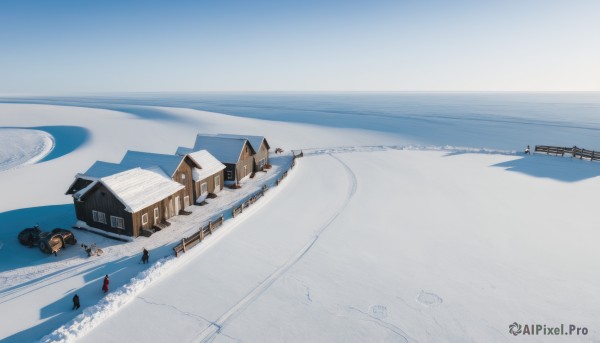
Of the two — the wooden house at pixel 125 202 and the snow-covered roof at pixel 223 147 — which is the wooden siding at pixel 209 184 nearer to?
the snow-covered roof at pixel 223 147

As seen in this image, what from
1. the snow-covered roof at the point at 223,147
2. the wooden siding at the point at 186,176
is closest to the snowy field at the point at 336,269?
the wooden siding at the point at 186,176

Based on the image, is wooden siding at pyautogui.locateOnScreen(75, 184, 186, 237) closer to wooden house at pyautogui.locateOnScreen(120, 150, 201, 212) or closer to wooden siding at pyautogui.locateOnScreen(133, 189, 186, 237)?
wooden siding at pyautogui.locateOnScreen(133, 189, 186, 237)

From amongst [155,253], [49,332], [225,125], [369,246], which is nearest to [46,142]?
[225,125]

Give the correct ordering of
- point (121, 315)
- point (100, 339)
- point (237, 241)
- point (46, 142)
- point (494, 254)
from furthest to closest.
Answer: point (46, 142)
point (237, 241)
point (494, 254)
point (121, 315)
point (100, 339)

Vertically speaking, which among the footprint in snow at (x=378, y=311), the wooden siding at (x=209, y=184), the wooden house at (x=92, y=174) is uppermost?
the wooden house at (x=92, y=174)

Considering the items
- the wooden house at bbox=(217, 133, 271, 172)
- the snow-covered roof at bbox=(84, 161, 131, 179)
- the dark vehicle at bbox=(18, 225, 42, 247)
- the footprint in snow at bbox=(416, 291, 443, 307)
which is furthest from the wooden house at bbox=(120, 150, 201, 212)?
the footprint in snow at bbox=(416, 291, 443, 307)

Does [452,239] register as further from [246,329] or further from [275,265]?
[246,329]
